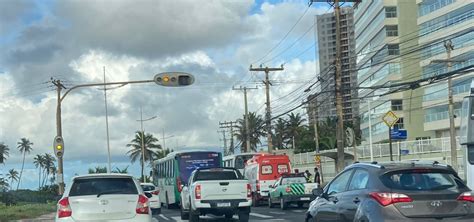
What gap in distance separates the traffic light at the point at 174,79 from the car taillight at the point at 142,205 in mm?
12261

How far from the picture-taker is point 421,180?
9281 mm

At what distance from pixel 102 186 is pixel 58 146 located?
1549 centimetres

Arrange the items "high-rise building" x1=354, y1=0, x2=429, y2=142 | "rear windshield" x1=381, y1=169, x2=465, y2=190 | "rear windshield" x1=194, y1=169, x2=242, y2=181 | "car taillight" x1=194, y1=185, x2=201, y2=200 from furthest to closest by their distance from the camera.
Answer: "high-rise building" x1=354, y1=0, x2=429, y2=142, "rear windshield" x1=194, y1=169, x2=242, y2=181, "car taillight" x1=194, y1=185, x2=201, y2=200, "rear windshield" x1=381, y1=169, x2=465, y2=190

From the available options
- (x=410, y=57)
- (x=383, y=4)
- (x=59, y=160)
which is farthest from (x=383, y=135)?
(x=59, y=160)

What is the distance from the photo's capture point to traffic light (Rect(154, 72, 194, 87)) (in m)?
24.3

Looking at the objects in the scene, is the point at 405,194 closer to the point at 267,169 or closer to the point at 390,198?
the point at 390,198

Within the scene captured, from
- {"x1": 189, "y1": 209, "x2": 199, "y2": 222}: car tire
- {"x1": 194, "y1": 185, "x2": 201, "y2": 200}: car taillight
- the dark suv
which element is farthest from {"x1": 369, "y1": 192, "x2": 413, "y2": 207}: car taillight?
{"x1": 189, "y1": 209, "x2": 199, "y2": 222}: car tire

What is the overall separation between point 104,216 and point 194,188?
729cm

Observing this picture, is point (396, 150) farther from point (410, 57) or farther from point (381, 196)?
point (381, 196)

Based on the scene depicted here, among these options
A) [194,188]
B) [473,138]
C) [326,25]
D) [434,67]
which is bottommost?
[194,188]

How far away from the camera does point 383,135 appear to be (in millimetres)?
76438

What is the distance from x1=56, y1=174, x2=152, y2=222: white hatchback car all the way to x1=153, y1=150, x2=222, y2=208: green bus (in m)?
17.2

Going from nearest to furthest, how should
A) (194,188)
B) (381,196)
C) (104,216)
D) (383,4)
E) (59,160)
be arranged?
(381,196), (104,216), (194,188), (59,160), (383,4)

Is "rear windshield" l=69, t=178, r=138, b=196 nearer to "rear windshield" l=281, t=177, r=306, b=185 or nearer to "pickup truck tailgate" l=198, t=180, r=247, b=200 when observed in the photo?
"pickup truck tailgate" l=198, t=180, r=247, b=200
